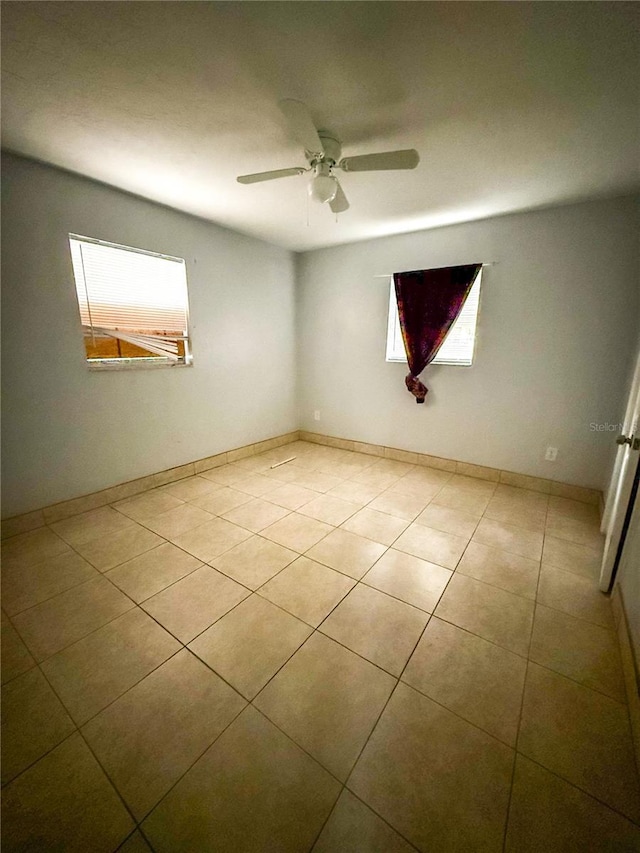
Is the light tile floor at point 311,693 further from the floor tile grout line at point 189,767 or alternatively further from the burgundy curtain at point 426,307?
the burgundy curtain at point 426,307

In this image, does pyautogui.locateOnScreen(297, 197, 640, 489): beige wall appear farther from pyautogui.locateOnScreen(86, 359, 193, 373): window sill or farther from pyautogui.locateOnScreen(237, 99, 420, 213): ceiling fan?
pyautogui.locateOnScreen(86, 359, 193, 373): window sill

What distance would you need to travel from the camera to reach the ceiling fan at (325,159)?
54.9 inches

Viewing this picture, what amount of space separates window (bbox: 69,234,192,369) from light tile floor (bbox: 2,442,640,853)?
55.9 inches

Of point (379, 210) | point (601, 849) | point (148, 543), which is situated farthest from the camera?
point (379, 210)

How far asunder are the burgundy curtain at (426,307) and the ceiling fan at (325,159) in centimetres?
154

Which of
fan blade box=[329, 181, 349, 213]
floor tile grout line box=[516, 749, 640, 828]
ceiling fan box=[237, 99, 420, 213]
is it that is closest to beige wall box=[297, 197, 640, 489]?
fan blade box=[329, 181, 349, 213]

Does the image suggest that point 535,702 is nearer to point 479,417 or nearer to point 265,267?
point 479,417

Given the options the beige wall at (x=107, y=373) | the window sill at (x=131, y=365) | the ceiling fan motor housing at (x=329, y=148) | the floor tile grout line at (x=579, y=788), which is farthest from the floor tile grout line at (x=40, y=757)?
the ceiling fan motor housing at (x=329, y=148)

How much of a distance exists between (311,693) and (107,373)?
2.56 metres

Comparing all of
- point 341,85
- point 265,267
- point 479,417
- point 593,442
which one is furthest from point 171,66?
point 593,442

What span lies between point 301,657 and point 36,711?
0.97 m

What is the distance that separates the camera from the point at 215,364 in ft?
10.7

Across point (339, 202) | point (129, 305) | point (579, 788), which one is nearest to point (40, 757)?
point (579, 788)

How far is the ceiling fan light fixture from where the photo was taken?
5.49ft
